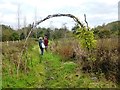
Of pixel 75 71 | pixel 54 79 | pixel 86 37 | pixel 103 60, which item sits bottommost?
pixel 54 79

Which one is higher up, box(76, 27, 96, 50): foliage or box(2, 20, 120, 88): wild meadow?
box(76, 27, 96, 50): foliage

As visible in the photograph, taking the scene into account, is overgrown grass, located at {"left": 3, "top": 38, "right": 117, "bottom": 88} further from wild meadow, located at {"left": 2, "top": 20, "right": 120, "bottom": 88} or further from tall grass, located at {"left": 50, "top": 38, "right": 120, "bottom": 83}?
tall grass, located at {"left": 50, "top": 38, "right": 120, "bottom": 83}

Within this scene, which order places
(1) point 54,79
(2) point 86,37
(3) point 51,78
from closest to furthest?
(1) point 54,79 < (3) point 51,78 < (2) point 86,37

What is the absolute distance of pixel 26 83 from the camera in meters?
16.0

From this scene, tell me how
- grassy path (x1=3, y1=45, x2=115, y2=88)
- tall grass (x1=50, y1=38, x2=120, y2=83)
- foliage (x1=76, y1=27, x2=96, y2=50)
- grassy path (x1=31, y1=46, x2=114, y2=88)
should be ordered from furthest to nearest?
foliage (x1=76, y1=27, x2=96, y2=50) → tall grass (x1=50, y1=38, x2=120, y2=83) → grassy path (x1=31, y1=46, x2=114, y2=88) → grassy path (x1=3, y1=45, x2=115, y2=88)

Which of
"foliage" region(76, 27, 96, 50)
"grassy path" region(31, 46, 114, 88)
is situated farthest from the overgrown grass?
"foliage" region(76, 27, 96, 50)

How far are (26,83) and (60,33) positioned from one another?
51.6 m

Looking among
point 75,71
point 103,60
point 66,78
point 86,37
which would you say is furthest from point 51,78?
point 86,37

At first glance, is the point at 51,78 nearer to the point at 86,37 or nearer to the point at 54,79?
the point at 54,79

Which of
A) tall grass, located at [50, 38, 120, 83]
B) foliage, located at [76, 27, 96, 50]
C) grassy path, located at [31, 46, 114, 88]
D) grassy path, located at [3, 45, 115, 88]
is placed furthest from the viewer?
foliage, located at [76, 27, 96, 50]

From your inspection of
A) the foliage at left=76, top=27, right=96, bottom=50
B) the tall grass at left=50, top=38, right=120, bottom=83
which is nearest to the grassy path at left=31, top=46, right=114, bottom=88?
the tall grass at left=50, top=38, right=120, bottom=83

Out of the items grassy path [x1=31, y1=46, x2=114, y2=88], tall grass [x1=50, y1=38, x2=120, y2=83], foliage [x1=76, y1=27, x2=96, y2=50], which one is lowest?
grassy path [x1=31, y1=46, x2=114, y2=88]

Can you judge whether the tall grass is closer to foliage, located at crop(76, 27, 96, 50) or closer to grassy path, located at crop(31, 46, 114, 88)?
foliage, located at crop(76, 27, 96, 50)

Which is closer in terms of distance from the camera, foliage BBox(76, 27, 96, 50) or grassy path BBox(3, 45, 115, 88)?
grassy path BBox(3, 45, 115, 88)
